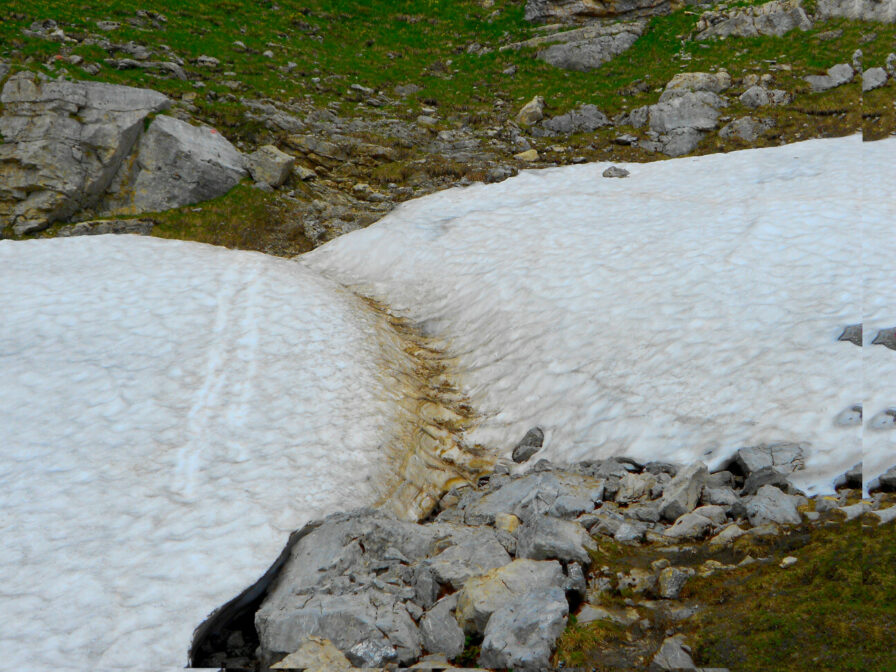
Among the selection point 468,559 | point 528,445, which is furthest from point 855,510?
point 528,445

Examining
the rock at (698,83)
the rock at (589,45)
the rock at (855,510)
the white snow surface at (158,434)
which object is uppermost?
the rock at (589,45)

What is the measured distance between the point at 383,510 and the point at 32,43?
2650 centimetres

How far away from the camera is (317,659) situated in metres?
6.57

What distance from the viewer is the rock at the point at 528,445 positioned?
11.7 m

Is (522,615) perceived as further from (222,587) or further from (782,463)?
(782,463)

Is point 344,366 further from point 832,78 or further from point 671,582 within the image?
point 832,78

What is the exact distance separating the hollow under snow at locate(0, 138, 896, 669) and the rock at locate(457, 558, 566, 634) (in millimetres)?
3028

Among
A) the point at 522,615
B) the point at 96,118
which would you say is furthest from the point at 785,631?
the point at 96,118

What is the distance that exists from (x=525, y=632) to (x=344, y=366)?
316 inches

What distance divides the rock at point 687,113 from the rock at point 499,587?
2596 cm

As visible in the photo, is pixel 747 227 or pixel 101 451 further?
pixel 747 227

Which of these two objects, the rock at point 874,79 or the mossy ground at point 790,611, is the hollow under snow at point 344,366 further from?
the rock at point 874,79

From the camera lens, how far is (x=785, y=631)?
5.53 metres

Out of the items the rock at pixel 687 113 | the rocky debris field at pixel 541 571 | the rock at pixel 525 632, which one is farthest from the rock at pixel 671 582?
the rock at pixel 687 113
